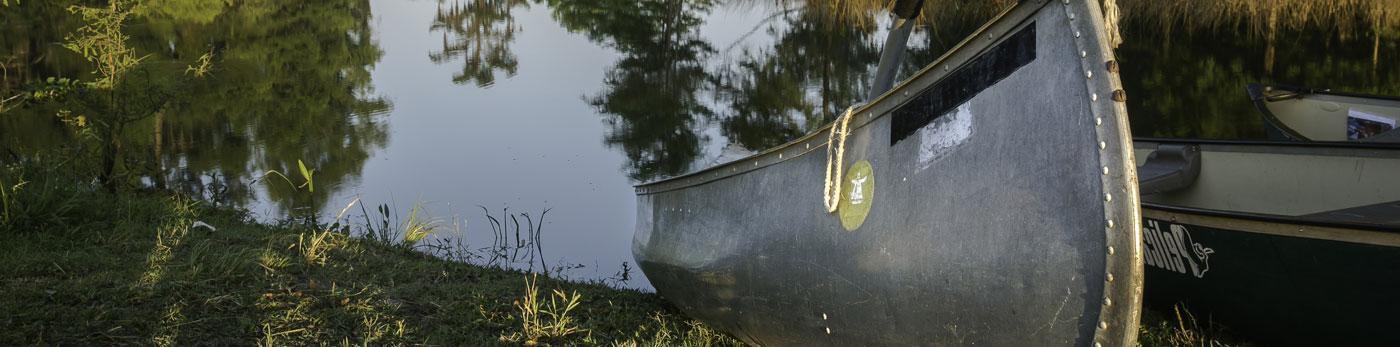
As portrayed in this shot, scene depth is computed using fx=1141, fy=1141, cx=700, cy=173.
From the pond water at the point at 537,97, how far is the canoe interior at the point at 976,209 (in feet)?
6.25

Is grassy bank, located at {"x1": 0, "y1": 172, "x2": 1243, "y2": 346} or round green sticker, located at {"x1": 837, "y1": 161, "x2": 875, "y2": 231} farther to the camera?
grassy bank, located at {"x1": 0, "y1": 172, "x2": 1243, "y2": 346}

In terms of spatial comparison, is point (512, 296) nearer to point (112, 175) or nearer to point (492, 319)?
point (492, 319)

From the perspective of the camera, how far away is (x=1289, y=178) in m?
6.00

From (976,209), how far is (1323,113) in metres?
5.90

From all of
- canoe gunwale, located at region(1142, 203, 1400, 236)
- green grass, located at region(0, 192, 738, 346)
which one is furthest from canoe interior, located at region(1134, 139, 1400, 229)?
green grass, located at region(0, 192, 738, 346)

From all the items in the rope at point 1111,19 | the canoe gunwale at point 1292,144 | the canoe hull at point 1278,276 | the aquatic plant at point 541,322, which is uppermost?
the rope at point 1111,19

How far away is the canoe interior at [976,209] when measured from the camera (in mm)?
2562

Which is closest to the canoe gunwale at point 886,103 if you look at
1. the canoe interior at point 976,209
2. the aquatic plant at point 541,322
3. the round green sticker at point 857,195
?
the canoe interior at point 976,209

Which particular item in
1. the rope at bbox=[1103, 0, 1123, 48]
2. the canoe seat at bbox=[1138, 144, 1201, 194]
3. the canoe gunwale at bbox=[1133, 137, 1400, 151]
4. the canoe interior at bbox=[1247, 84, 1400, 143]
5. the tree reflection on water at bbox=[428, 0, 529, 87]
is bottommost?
the canoe seat at bbox=[1138, 144, 1201, 194]

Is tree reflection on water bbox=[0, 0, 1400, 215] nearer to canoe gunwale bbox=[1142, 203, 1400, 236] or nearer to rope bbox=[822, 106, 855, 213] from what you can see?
rope bbox=[822, 106, 855, 213]

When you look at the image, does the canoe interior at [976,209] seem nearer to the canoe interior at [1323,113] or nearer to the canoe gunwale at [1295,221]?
the canoe gunwale at [1295,221]

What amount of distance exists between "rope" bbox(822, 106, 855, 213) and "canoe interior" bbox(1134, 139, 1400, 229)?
2.59 m

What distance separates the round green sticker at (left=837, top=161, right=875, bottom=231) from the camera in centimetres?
326

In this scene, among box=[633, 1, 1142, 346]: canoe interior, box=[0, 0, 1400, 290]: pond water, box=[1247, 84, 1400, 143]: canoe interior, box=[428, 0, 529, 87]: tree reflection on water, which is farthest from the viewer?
box=[428, 0, 529, 87]: tree reflection on water
